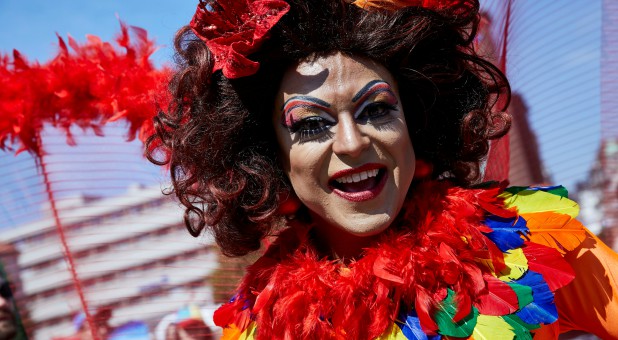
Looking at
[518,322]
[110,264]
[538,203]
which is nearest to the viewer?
[518,322]

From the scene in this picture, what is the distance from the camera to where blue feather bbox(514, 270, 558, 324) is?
1587 millimetres

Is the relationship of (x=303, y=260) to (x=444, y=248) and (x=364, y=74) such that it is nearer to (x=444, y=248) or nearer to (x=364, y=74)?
(x=444, y=248)

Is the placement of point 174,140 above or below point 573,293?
above

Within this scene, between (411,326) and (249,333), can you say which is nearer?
(411,326)

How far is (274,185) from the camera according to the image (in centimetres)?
196

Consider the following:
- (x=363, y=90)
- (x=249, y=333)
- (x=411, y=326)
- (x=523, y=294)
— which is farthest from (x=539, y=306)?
(x=249, y=333)

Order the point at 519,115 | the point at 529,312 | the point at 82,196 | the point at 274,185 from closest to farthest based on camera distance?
the point at 529,312 < the point at 274,185 < the point at 519,115 < the point at 82,196

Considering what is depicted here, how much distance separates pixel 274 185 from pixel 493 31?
1105 mm

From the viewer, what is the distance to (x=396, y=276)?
170 centimetres

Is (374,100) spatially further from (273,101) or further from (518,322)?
(518,322)

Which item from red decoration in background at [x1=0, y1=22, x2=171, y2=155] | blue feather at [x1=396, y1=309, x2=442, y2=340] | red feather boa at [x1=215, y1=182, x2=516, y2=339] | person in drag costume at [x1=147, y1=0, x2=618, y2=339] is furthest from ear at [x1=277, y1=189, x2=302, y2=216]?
red decoration in background at [x1=0, y1=22, x2=171, y2=155]

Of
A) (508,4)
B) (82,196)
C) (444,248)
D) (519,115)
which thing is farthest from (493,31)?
(82,196)

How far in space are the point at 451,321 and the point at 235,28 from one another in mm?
862

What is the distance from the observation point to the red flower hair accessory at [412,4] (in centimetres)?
183
